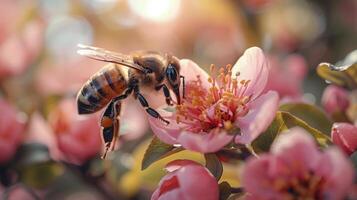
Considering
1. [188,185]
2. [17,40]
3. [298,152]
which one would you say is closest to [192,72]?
[188,185]

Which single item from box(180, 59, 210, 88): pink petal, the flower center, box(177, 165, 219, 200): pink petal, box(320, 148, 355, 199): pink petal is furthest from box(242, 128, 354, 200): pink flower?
box(180, 59, 210, 88): pink petal

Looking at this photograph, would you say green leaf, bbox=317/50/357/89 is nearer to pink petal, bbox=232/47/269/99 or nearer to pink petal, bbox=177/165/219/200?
pink petal, bbox=232/47/269/99

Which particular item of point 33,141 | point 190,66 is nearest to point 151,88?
point 190,66

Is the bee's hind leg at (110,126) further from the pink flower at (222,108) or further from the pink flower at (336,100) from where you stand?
the pink flower at (336,100)

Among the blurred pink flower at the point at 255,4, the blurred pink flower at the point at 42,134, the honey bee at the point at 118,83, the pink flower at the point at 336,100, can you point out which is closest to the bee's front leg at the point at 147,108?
the honey bee at the point at 118,83

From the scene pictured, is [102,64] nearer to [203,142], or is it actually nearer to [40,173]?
[40,173]

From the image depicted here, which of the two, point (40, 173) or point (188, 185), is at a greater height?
point (188, 185)
